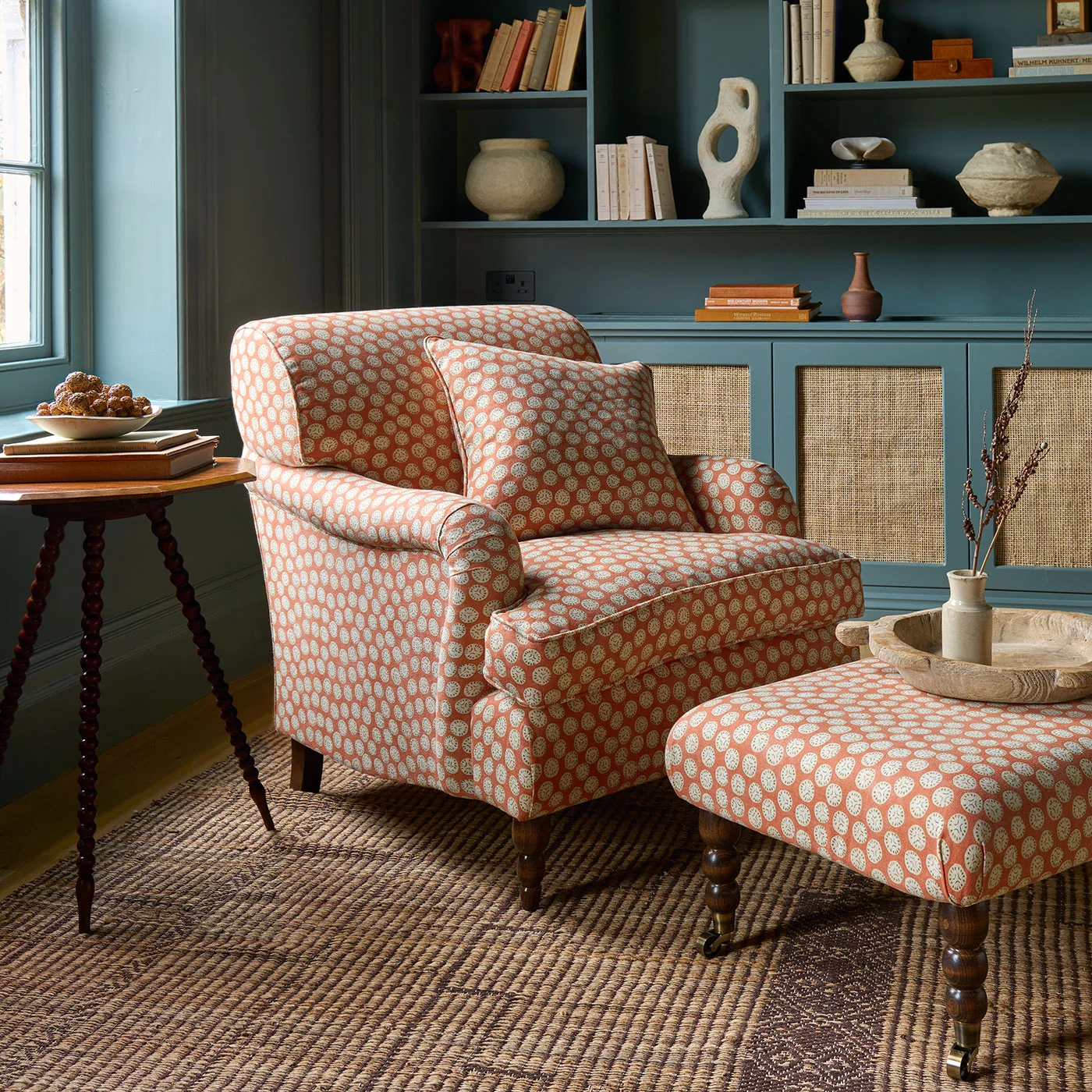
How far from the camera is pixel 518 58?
13.0 feet

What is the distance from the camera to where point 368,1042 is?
1.72 metres

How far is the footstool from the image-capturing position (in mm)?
1546

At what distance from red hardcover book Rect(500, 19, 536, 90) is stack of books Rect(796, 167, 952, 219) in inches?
35.9

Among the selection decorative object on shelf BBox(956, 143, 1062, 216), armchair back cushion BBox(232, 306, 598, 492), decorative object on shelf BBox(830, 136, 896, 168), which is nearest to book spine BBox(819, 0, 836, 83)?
decorative object on shelf BBox(830, 136, 896, 168)

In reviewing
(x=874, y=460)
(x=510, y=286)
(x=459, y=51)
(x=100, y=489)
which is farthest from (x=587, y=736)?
(x=459, y=51)

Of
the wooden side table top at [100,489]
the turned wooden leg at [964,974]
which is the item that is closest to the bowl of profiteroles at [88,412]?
the wooden side table top at [100,489]

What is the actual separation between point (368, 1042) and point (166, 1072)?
245 mm

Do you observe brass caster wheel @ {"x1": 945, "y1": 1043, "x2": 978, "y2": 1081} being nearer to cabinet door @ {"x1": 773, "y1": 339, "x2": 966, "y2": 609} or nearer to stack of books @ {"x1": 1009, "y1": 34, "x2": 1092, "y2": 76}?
cabinet door @ {"x1": 773, "y1": 339, "x2": 966, "y2": 609}

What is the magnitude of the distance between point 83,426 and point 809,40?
8.10 ft

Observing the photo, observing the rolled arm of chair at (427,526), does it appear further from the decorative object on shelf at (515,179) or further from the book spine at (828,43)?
the book spine at (828,43)

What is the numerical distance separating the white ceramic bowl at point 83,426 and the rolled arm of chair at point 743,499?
3.71 ft

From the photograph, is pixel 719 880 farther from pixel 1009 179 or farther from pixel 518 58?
pixel 518 58

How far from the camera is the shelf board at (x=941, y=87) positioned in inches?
141

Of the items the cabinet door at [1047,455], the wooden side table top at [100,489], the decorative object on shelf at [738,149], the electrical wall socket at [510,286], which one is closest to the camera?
the wooden side table top at [100,489]
